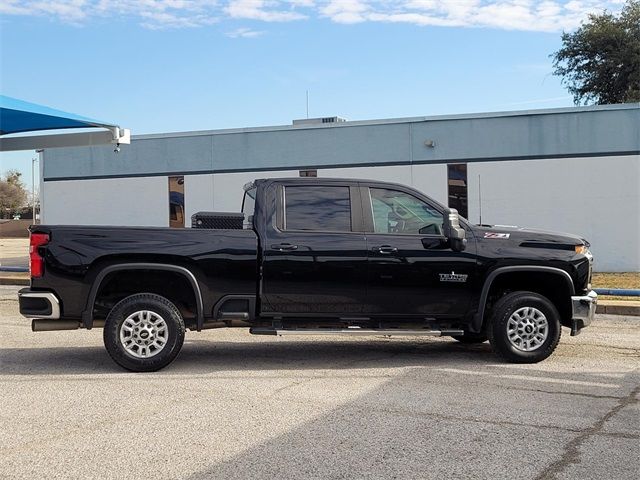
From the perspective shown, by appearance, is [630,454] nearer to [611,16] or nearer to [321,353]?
[321,353]

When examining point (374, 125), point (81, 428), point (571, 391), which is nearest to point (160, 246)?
point (81, 428)

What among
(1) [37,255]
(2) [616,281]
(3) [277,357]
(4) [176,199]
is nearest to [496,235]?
(3) [277,357]

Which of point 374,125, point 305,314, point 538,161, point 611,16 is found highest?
point 611,16

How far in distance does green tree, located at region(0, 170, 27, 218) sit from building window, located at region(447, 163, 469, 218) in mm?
71942

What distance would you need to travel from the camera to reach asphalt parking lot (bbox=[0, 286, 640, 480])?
4352 millimetres

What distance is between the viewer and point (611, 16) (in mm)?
36906

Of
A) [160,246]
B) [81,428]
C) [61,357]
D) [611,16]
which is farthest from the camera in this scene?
[611,16]

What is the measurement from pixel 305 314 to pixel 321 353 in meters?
1.17

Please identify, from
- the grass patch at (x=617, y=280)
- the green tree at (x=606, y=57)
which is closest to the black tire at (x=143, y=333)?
the grass patch at (x=617, y=280)

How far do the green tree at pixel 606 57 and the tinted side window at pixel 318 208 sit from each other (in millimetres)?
30736

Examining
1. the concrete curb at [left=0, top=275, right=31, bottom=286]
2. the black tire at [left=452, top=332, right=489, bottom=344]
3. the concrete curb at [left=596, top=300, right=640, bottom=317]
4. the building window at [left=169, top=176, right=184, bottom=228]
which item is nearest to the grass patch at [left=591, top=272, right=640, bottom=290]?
the concrete curb at [left=596, top=300, right=640, bottom=317]

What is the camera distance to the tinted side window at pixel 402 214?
24.2ft

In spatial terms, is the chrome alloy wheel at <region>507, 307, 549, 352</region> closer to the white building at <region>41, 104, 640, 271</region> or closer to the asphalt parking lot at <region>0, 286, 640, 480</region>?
the asphalt parking lot at <region>0, 286, 640, 480</region>

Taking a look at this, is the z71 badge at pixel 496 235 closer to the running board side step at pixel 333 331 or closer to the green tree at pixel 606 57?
the running board side step at pixel 333 331
